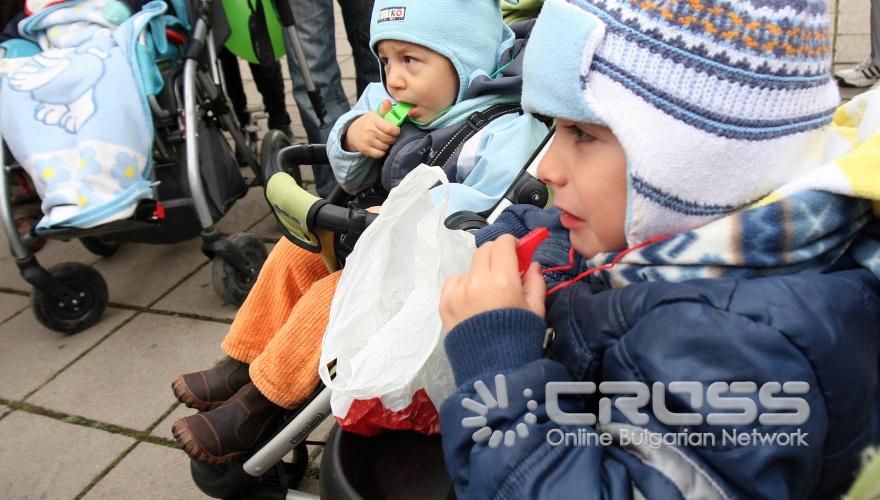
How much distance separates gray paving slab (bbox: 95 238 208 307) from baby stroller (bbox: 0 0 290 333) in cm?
21

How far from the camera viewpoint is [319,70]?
3586 mm

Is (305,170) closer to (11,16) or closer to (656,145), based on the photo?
(11,16)

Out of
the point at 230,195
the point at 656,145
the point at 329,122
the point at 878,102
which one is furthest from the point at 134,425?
the point at 878,102

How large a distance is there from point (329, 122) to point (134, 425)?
1.67m

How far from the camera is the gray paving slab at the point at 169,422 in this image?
7.96ft

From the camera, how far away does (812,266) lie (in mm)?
1059

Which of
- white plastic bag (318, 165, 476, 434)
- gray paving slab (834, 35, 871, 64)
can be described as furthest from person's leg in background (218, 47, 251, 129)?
gray paving slab (834, 35, 871, 64)

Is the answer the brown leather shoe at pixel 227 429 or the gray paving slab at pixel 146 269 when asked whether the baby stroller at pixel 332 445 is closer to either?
the brown leather shoe at pixel 227 429

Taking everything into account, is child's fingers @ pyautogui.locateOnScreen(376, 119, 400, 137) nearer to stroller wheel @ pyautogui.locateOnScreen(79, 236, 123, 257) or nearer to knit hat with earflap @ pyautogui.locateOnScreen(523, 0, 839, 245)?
knit hat with earflap @ pyautogui.locateOnScreen(523, 0, 839, 245)

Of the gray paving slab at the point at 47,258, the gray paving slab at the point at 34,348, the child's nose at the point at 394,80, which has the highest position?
the child's nose at the point at 394,80

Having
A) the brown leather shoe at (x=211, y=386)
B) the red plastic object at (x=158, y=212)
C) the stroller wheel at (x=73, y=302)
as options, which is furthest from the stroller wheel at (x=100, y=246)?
the brown leather shoe at (x=211, y=386)

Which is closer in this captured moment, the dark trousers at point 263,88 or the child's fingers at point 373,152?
the child's fingers at point 373,152

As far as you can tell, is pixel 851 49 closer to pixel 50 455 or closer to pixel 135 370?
pixel 135 370

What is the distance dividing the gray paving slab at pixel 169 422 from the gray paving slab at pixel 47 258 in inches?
56.0
